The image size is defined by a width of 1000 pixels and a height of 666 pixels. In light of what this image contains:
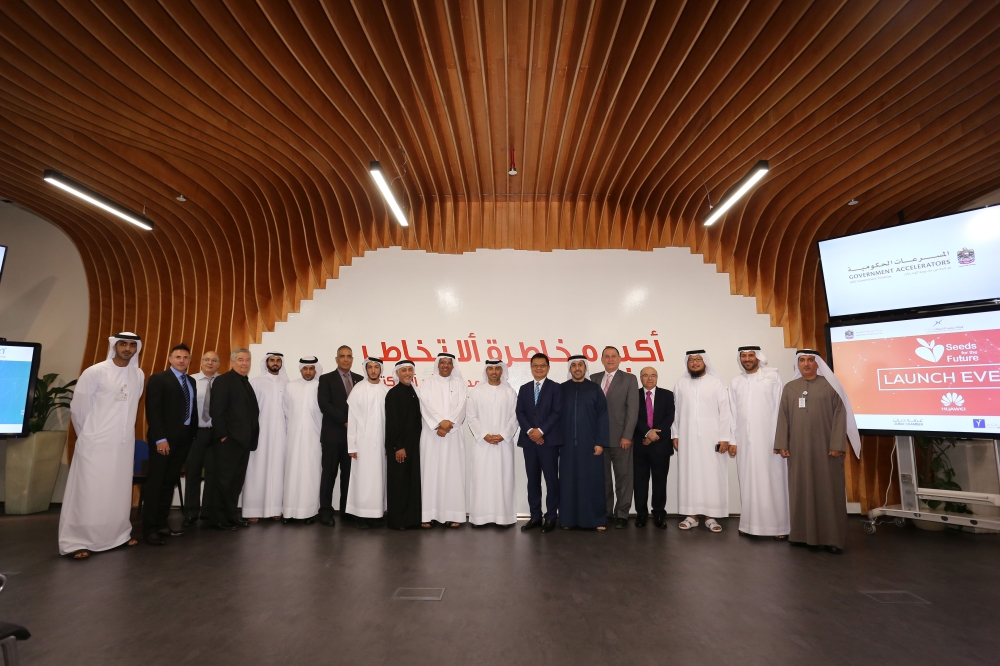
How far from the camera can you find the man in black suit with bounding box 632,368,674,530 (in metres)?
5.63

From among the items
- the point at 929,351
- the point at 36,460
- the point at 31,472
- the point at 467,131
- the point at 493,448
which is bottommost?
the point at 31,472

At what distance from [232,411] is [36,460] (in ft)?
9.50

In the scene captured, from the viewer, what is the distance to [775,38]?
3.67 meters

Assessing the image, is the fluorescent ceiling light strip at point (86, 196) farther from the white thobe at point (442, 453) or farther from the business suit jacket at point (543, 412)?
the business suit jacket at point (543, 412)

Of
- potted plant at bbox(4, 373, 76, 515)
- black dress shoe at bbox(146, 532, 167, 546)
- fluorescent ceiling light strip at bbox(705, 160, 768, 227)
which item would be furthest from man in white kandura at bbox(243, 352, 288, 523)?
fluorescent ceiling light strip at bbox(705, 160, 768, 227)

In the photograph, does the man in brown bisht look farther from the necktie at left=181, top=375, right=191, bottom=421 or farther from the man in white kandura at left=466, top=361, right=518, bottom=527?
the necktie at left=181, top=375, right=191, bottom=421

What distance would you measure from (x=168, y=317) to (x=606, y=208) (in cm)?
556

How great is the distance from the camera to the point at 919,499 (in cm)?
573

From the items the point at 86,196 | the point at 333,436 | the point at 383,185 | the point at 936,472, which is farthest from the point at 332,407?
the point at 936,472

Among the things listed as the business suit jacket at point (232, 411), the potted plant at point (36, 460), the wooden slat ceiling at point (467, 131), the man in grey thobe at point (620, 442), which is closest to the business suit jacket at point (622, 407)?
the man in grey thobe at point (620, 442)

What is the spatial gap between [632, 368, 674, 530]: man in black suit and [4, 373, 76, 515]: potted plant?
6.52 m

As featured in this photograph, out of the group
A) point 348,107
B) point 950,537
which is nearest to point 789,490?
point 950,537

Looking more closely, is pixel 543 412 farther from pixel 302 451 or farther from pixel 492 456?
pixel 302 451

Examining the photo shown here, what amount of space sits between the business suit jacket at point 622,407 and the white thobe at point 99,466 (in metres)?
4.19
